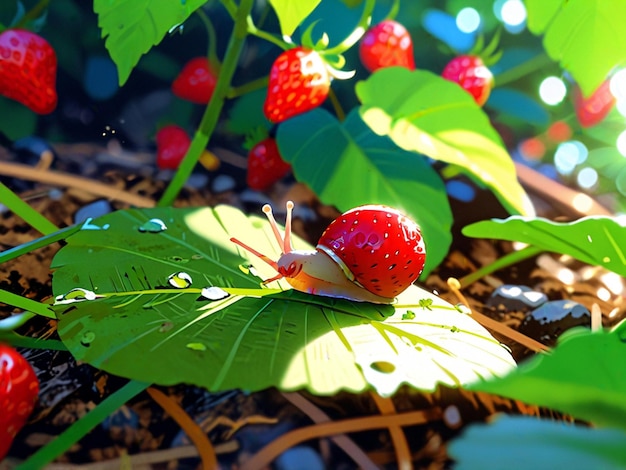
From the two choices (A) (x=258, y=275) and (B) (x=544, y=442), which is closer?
(B) (x=544, y=442)

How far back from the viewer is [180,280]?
0.50 meters

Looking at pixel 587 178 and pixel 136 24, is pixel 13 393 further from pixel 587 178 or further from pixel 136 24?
pixel 587 178

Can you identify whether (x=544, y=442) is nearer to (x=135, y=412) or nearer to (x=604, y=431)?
(x=604, y=431)

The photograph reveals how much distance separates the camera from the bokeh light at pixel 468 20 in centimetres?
87

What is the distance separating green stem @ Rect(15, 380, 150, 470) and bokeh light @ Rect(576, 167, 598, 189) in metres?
0.64

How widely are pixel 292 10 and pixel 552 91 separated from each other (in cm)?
43

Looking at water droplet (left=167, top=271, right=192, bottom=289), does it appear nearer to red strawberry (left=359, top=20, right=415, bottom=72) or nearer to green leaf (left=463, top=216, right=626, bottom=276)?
green leaf (left=463, top=216, right=626, bottom=276)

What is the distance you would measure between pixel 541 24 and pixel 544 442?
70 centimetres

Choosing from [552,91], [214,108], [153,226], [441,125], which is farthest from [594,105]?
[153,226]

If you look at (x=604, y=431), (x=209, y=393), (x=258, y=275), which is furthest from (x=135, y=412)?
(x=604, y=431)

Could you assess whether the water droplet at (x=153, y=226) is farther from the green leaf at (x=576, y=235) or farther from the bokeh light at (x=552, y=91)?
the bokeh light at (x=552, y=91)

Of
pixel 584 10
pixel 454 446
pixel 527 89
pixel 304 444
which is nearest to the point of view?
pixel 454 446

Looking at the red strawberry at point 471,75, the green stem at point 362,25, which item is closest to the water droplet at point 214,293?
the green stem at point 362,25

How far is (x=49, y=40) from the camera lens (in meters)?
0.77
